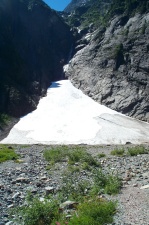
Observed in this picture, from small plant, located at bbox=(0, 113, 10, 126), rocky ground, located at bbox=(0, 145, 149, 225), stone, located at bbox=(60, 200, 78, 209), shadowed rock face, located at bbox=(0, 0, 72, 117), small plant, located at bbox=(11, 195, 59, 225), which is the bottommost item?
small plant, located at bbox=(0, 113, 10, 126)

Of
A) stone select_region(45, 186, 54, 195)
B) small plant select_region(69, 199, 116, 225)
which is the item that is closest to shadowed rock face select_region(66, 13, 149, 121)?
stone select_region(45, 186, 54, 195)

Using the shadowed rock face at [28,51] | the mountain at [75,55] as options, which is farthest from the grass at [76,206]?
the shadowed rock face at [28,51]

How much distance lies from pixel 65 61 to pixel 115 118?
5253cm

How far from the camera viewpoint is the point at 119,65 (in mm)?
88875

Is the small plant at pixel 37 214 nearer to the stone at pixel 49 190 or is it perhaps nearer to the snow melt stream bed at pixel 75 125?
the stone at pixel 49 190

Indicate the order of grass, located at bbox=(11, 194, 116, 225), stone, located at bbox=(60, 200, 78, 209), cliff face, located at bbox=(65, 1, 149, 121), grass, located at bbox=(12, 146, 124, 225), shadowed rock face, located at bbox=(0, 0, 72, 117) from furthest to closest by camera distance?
cliff face, located at bbox=(65, 1, 149, 121)
shadowed rock face, located at bbox=(0, 0, 72, 117)
stone, located at bbox=(60, 200, 78, 209)
grass, located at bbox=(12, 146, 124, 225)
grass, located at bbox=(11, 194, 116, 225)

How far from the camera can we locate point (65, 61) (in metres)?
117

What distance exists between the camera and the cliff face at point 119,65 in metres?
78.1

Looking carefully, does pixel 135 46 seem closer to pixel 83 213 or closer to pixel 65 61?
pixel 65 61

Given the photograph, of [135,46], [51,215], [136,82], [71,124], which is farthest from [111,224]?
[135,46]

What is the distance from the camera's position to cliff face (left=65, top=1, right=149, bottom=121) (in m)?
78.1

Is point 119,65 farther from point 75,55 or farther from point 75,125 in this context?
point 75,125

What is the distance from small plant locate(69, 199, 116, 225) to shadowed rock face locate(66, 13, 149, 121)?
61.9 metres

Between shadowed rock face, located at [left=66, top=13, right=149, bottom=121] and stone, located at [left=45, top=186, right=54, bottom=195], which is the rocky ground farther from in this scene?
shadowed rock face, located at [left=66, top=13, right=149, bottom=121]
